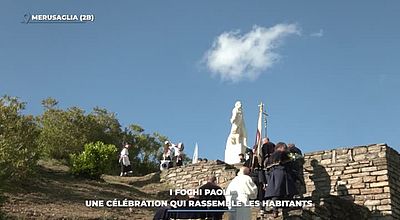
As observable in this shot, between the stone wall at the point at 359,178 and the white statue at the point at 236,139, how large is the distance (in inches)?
190

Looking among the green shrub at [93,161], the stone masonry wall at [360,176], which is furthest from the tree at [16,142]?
the stone masonry wall at [360,176]

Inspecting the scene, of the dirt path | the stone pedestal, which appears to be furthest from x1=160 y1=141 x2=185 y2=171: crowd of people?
the stone pedestal

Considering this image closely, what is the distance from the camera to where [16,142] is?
16.0 m

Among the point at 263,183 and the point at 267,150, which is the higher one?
the point at 267,150

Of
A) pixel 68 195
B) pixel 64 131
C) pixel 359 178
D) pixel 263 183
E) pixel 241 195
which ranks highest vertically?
pixel 64 131

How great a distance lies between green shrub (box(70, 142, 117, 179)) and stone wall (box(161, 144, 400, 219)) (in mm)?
7137

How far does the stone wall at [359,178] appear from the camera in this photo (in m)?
14.5

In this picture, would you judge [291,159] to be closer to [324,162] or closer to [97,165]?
[324,162]

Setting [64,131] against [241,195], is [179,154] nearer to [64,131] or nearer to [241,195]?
[64,131]

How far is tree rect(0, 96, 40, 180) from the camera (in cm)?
1482

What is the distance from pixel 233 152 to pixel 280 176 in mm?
8709

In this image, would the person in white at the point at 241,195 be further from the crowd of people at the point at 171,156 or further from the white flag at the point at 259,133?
the crowd of people at the point at 171,156

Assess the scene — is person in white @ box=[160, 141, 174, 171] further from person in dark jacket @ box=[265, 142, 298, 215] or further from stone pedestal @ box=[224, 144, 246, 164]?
person in dark jacket @ box=[265, 142, 298, 215]

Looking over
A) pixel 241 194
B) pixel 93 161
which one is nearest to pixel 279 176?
pixel 241 194
